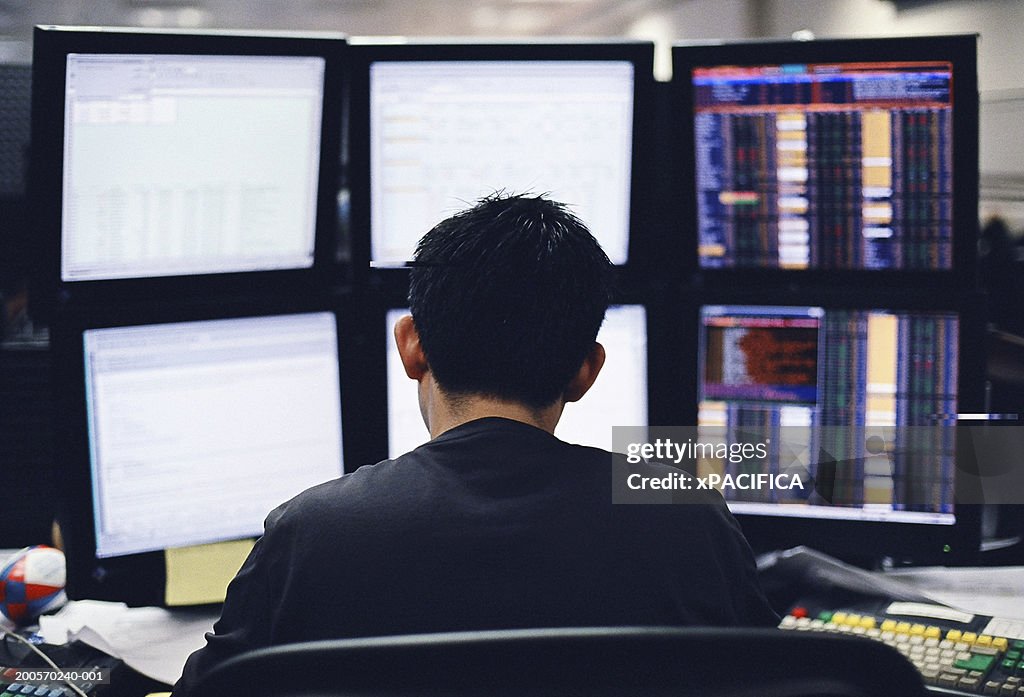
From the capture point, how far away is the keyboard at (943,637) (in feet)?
3.38

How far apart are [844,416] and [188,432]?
87 cm

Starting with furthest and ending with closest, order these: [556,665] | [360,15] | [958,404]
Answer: [360,15] → [958,404] → [556,665]

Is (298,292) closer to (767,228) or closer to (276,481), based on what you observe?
(276,481)

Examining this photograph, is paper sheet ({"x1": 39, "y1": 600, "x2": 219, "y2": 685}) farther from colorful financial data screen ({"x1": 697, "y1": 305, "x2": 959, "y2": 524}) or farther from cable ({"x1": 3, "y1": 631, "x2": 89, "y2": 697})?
colorful financial data screen ({"x1": 697, "y1": 305, "x2": 959, "y2": 524})

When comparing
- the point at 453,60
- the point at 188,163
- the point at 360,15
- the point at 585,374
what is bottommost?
the point at 585,374

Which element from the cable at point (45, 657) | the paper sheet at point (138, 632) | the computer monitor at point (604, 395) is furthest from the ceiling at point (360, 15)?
the cable at point (45, 657)

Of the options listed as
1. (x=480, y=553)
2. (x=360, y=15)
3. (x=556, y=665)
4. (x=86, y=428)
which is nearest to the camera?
(x=556, y=665)

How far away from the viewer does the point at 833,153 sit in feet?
4.36

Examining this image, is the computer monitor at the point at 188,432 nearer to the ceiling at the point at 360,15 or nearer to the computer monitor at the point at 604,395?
the computer monitor at the point at 604,395

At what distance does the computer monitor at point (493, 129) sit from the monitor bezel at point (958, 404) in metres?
0.18

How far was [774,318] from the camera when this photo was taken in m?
1.35

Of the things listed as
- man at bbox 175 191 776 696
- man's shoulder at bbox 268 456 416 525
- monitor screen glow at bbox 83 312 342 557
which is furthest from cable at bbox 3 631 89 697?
man's shoulder at bbox 268 456 416 525

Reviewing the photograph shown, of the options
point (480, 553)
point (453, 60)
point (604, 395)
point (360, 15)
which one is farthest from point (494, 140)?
point (360, 15)

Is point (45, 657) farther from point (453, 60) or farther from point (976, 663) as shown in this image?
point (976, 663)
